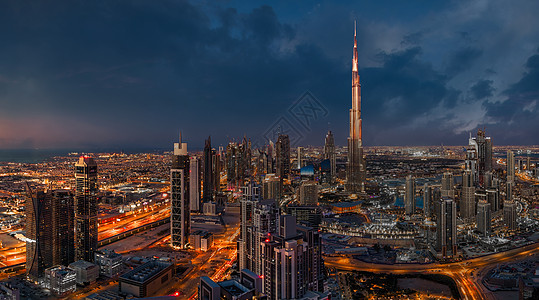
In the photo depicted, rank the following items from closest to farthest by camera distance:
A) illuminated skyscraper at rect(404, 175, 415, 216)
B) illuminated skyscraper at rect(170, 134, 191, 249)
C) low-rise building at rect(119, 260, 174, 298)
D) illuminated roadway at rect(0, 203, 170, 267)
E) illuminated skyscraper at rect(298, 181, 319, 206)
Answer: low-rise building at rect(119, 260, 174, 298), illuminated roadway at rect(0, 203, 170, 267), illuminated skyscraper at rect(170, 134, 191, 249), illuminated skyscraper at rect(404, 175, 415, 216), illuminated skyscraper at rect(298, 181, 319, 206)

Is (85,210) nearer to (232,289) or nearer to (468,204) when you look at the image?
(232,289)

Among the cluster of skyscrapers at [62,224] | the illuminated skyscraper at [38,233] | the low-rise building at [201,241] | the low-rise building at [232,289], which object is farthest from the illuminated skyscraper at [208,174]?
the low-rise building at [232,289]

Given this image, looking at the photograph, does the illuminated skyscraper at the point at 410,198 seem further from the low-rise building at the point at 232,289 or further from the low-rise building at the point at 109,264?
the low-rise building at the point at 109,264

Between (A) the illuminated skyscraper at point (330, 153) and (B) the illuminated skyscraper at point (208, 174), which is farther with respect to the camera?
(A) the illuminated skyscraper at point (330, 153)

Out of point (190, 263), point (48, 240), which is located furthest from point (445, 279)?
point (48, 240)

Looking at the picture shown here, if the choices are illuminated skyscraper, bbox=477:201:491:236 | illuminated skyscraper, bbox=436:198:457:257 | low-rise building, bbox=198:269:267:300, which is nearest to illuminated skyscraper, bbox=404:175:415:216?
illuminated skyscraper, bbox=477:201:491:236

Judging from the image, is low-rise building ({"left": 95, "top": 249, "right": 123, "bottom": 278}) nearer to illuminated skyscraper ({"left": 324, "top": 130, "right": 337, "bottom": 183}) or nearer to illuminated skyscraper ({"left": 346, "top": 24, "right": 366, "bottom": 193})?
illuminated skyscraper ({"left": 346, "top": 24, "right": 366, "bottom": 193})

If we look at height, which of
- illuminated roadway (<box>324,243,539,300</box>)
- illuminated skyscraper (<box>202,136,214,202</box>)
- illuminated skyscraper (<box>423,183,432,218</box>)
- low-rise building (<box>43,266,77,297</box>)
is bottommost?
illuminated roadway (<box>324,243,539,300</box>)
